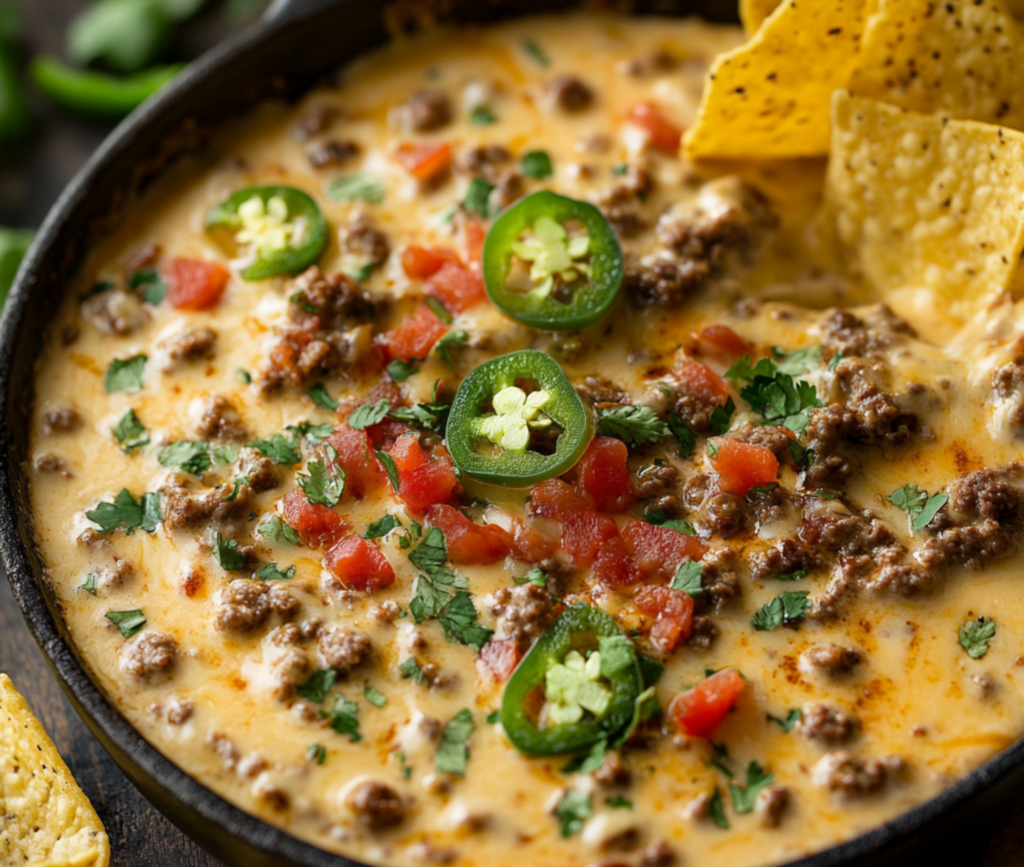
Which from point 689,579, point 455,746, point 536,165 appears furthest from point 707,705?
point 536,165

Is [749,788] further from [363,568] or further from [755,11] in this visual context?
[755,11]

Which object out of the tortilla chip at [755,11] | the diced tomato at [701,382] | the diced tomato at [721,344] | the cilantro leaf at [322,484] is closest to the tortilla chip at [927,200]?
the tortilla chip at [755,11]

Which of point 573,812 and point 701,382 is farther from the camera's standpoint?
point 701,382

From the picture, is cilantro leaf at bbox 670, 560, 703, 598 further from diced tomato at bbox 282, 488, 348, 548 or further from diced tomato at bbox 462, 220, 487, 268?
diced tomato at bbox 462, 220, 487, 268

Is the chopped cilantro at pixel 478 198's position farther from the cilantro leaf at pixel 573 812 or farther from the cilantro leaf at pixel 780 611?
the cilantro leaf at pixel 573 812

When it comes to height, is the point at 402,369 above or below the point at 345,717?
above

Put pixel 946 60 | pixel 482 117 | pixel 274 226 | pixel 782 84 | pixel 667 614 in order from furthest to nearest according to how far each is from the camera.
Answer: pixel 482 117 < pixel 274 226 < pixel 782 84 < pixel 946 60 < pixel 667 614

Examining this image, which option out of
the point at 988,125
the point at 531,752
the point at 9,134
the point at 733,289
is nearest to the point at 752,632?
the point at 531,752
